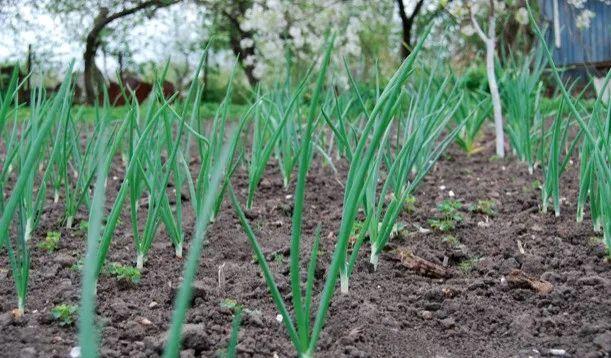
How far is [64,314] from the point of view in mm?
1379

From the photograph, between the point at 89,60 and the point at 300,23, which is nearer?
the point at 300,23

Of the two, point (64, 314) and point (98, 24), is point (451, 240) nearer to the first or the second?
point (64, 314)

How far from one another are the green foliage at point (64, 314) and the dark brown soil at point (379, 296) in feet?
0.06

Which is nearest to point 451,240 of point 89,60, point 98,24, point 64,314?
point 64,314

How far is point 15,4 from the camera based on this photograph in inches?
393

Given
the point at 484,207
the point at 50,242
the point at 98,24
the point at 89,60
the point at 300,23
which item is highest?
the point at 98,24

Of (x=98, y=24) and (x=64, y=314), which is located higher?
(x=98, y=24)

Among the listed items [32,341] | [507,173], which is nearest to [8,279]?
[32,341]

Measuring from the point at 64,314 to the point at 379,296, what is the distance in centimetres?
68

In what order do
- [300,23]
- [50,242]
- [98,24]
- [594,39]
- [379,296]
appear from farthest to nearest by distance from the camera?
[98,24] < [594,39] < [300,23] < [50,242] < [379,296]

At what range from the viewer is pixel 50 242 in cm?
192

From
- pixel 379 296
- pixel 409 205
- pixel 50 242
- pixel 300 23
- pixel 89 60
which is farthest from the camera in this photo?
pixel 89 60

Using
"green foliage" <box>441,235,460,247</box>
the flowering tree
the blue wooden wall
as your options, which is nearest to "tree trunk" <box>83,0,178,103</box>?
the flowering tree

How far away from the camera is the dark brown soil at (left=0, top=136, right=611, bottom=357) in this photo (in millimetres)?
1318
